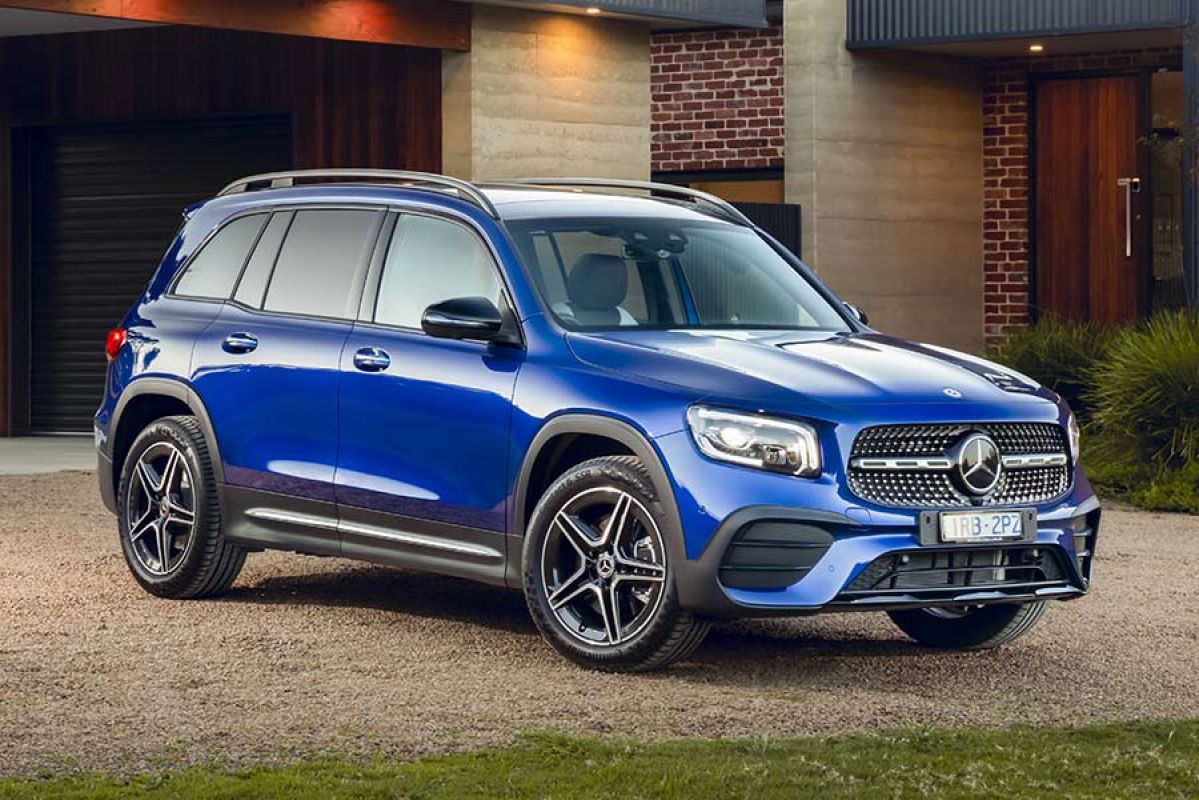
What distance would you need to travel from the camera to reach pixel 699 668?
8.77 m

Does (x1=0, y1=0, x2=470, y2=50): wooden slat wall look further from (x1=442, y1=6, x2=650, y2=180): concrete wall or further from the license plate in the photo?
the license plate

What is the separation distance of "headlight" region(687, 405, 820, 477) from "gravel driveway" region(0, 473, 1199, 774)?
795mm

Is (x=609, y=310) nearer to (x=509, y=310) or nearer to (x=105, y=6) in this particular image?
(x=509, y=310)

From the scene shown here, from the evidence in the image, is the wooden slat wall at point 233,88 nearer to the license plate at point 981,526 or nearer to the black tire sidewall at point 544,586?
the black tire sidewall at point 544,586

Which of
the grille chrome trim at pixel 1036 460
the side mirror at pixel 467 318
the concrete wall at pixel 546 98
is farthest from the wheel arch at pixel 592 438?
the concrete wall at pixel 546 98

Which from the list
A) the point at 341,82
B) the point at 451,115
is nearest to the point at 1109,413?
the point at 451,115

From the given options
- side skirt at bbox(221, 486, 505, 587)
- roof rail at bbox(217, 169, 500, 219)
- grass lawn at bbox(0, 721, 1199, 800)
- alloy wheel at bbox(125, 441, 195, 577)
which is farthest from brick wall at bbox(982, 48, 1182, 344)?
grass lawn at bbox(0, 721, 1199, 800)

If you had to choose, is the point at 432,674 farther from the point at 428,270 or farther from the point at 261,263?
the point at 261,263

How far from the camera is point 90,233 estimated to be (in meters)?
22.5

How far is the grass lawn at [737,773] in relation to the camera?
6340 millimetres

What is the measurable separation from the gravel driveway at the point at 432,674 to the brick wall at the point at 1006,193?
509 inches

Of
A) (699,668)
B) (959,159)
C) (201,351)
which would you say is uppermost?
(959,159)

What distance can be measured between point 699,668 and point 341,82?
12.4 meters

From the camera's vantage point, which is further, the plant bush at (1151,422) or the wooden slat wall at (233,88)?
the wooden slat wall at (233,88)
